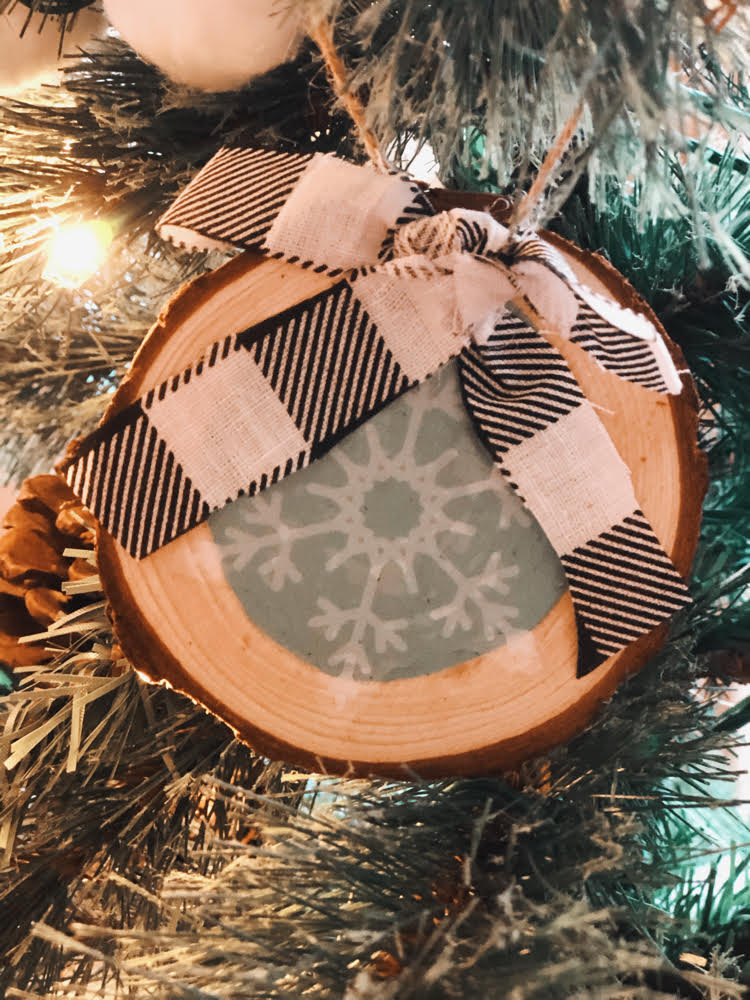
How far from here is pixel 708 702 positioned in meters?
0.51

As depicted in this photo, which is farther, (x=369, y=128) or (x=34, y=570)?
(x=34, y=570)

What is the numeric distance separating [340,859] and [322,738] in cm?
8

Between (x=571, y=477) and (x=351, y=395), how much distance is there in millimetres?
145

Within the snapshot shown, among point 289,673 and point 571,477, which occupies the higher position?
point 571,477

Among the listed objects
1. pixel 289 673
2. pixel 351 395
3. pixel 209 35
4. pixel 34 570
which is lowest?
pixel 34 570

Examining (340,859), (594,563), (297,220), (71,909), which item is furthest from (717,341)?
(71,909)

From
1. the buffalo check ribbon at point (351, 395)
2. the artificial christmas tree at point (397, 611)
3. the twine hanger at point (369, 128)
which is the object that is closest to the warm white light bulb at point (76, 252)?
the artificial christmas tree at point (397, 611)

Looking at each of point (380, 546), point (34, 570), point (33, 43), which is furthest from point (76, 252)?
point (380, 546)

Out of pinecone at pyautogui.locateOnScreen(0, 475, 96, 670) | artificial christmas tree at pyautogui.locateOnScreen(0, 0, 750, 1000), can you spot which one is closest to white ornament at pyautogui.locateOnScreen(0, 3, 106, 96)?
artificial christmas tree at pyautogui.locateOnScreen(0, 0, 750, 1000)

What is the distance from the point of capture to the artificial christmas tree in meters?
0.34

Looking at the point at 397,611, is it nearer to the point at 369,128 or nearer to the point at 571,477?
the point at 571,477

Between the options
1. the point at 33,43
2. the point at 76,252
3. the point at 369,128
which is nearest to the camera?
the point at 369,128

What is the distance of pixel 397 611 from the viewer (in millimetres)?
479

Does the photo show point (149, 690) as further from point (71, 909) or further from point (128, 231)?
point (128, 231)
